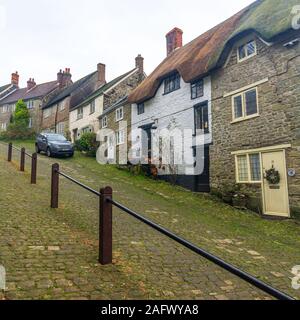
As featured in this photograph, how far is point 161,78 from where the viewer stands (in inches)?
790

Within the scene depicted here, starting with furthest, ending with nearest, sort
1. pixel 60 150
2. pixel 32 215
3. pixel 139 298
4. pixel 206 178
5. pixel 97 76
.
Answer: pixel 97 76 → pixel 60 150 → pixel 206 178 → pixel 32 215 → pixel 139 298

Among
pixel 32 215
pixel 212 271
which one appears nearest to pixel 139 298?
pixel 212 271

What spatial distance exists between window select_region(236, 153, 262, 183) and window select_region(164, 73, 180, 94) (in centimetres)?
738

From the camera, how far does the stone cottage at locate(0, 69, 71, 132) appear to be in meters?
41.1

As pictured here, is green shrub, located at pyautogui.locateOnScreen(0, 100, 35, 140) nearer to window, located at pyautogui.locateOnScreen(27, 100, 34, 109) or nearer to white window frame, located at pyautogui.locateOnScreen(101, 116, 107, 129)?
window, located at pyautogui.locateOnScreen(27, 100, 34, 109)

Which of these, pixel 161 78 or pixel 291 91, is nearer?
pixel 291 91

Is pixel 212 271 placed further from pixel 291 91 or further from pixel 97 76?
pixel 97 76

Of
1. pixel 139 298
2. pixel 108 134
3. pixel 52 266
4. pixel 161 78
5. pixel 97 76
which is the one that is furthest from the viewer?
pixel 97 76

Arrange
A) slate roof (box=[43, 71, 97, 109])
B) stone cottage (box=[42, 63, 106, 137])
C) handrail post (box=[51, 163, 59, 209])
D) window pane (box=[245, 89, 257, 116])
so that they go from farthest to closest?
slate roof (box=[43, 71, 97, 109]), stone cottage (box=[42, 63, 106, 137]), window pane (box=[245, 89, 257, 116]), handrail post (box=[51, 163, 59, 209])

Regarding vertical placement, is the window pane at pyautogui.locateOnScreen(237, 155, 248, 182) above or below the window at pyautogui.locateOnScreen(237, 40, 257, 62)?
below

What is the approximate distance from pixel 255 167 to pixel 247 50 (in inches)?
230

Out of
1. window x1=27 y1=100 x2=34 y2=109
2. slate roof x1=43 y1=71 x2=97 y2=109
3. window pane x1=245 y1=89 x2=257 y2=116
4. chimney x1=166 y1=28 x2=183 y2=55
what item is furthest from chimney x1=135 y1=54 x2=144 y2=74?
window x1=27 y1=100 x2=34 y2=109

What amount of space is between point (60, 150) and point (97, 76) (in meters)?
17.1

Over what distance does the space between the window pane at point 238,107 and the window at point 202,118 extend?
2.13 m
